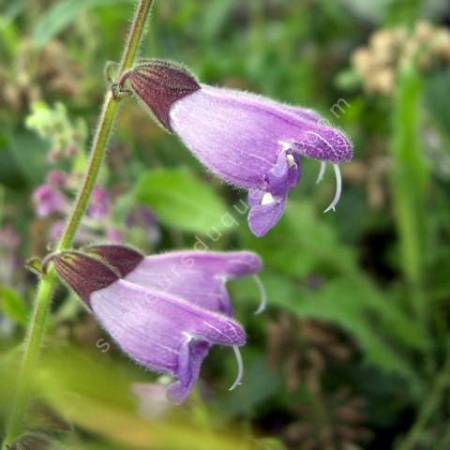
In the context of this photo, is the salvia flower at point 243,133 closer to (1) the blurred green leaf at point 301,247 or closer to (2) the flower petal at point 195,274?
(2) the flower petal at point 195,274

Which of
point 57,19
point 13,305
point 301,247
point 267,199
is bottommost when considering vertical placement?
point 13,305

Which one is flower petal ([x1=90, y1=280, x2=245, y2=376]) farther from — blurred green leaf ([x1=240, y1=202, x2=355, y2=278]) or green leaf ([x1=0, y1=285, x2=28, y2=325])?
blurred green leaf ([x1=240, y1=202, x2=355, y2=278])

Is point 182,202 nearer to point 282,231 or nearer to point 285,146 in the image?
point 282,231

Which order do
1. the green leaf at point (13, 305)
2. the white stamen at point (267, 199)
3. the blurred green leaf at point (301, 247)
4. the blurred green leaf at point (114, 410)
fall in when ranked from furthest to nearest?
the blurred green leaf at point (301, 247) → the green leaf at point (13, 305) → the white stamen at point (267, 199) → the blurred green leaf at point (114, 410)

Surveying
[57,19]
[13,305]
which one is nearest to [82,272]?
[13,305]

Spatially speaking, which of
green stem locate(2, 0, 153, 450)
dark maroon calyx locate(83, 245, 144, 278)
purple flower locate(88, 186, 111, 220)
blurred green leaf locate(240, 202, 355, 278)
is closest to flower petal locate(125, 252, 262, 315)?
dark maroon calyx locate(83, 245, 144, 278)

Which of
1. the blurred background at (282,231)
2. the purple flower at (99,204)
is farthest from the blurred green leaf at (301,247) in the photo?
the purple flower at (99,204)

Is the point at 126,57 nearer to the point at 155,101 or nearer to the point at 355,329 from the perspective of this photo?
the point at 155,101

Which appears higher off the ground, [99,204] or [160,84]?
[160,84]
